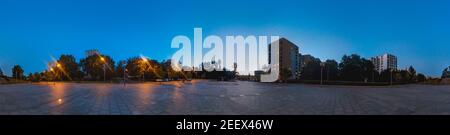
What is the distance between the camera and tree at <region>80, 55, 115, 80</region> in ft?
211

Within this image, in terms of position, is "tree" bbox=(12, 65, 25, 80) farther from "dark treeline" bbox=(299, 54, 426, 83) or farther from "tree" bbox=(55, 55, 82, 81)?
"dark treeline" bbox=(299, 54, 426, 83)

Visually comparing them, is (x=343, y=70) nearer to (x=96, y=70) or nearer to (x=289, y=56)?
(x=289, y=56)

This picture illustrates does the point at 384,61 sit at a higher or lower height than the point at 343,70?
higher

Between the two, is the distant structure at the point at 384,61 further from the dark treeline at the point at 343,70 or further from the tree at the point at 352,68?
the tree at the point at 352,68

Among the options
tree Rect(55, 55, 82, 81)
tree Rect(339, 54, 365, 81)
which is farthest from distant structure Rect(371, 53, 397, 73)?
tree Rect(55, 55, 82, 81)

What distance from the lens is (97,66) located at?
63688mm

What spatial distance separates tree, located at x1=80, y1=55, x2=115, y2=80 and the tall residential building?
4542 centimetres

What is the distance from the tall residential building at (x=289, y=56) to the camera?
96625mm

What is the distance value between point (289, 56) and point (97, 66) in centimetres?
5579

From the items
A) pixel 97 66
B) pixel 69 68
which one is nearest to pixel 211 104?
pixel 97 66

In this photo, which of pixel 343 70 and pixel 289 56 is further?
pixel 289 56

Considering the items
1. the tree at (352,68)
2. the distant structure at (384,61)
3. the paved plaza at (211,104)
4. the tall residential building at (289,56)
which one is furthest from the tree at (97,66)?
the distant structure at (384,61)
